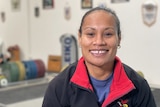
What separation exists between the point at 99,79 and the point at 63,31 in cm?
247

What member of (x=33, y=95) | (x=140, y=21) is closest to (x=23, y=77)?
(x=33, y=95)

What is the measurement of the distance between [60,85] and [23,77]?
2.39 metres

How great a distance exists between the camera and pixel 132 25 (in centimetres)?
288

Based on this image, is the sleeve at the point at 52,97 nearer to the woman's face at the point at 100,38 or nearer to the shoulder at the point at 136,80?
the woman's face at the point at 100,38

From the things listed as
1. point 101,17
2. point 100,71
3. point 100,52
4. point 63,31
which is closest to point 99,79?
point 100,71

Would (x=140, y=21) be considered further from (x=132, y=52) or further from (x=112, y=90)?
(x=112, y=90)

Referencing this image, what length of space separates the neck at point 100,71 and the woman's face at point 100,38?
4 centimetres

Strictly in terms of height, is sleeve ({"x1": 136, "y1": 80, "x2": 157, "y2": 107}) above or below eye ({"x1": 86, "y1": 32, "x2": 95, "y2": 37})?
below

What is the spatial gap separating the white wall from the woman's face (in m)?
1.68

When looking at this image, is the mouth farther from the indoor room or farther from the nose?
the indoor room

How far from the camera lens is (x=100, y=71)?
1188mm

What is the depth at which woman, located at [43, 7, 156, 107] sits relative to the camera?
1.13m

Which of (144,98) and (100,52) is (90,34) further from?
(144,98)

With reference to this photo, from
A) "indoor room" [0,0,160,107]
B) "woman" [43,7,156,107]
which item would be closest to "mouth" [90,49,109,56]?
"woman" [43,7,156,107]
